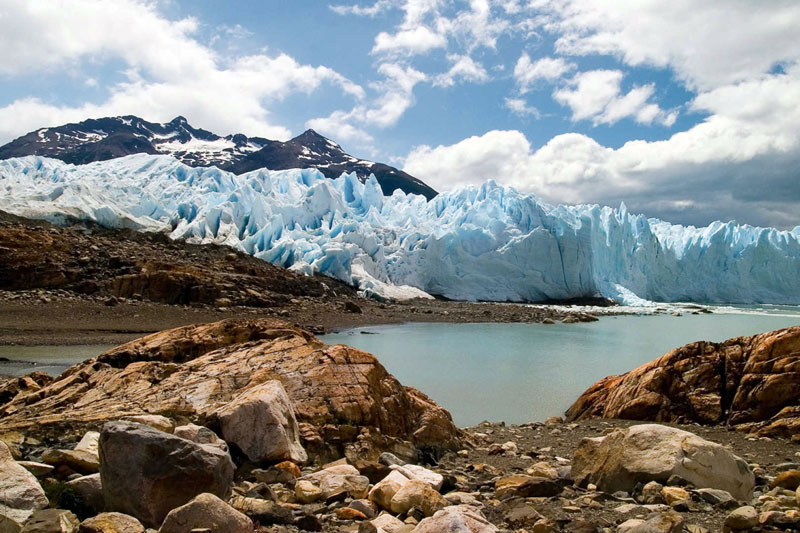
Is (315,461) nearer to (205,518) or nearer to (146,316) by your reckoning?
(205,518)

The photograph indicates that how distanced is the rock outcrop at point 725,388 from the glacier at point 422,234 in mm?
22092

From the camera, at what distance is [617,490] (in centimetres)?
331

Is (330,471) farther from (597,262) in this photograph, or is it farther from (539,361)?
(597,262)

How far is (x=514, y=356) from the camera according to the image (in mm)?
13859

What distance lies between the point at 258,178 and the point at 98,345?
25.3 meters

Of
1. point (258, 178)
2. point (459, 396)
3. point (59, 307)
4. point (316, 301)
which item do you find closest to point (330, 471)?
point (459, 396)

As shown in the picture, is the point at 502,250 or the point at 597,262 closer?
the point at 502,250

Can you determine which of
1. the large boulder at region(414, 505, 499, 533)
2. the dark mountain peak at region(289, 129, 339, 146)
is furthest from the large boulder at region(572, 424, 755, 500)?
the dark mountain peak at region(289, 129, 339, 146)

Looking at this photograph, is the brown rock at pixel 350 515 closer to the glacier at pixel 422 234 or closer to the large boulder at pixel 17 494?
the large boulder at pixel 17 494

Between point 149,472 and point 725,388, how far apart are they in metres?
5.96

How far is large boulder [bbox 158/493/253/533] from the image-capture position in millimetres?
2082

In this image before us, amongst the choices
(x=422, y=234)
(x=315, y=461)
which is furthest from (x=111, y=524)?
(x=422, y=234)

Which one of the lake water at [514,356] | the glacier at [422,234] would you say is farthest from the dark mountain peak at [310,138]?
the lake water at [514,356]

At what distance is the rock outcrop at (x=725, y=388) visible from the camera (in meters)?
5.45
